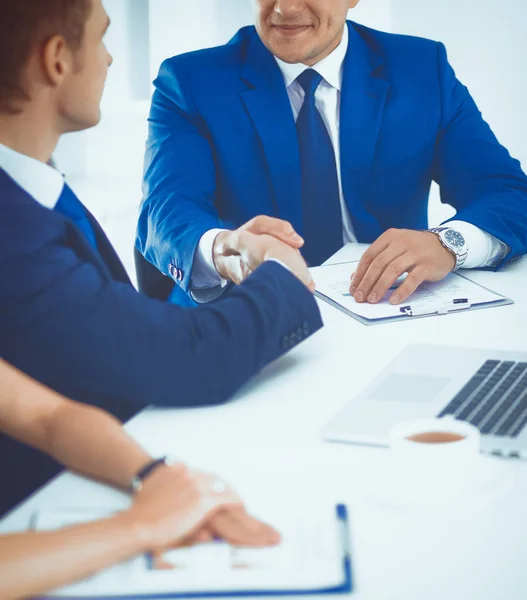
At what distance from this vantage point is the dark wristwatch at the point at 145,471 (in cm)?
91

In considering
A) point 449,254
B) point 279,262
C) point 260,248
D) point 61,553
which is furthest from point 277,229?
point 61,553

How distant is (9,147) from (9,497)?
0.52 m

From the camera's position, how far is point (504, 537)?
837mm

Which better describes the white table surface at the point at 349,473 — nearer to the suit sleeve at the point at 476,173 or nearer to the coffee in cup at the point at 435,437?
the coffee in cup at the point at 435,437

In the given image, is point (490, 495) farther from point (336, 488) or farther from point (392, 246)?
point (392, 246)

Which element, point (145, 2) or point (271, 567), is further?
point (145, 2)

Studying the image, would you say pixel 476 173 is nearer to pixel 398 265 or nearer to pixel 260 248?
pixel 398 265

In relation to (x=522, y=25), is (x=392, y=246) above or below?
below

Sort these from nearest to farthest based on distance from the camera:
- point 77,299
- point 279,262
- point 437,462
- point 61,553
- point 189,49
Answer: point 61,553
point 437,462
point 77,299
point 279,262
point 189,49

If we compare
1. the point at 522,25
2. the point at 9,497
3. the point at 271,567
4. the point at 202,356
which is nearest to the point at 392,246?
the point at 202,356

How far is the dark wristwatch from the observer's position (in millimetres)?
905

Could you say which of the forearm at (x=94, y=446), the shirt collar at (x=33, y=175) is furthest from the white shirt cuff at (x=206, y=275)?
the forearm at (x=94, y=446)

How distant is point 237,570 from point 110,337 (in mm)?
427

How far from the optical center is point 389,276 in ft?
5.45
